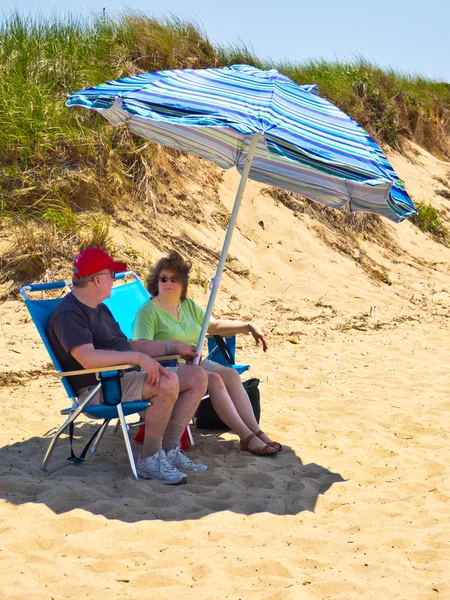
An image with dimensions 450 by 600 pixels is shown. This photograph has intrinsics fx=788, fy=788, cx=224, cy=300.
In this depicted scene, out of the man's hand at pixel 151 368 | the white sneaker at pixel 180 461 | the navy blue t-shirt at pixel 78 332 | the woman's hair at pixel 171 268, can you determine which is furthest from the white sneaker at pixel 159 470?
the woman's hair at pixel 171 268

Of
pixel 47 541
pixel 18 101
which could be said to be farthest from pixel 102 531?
pixel 18 101

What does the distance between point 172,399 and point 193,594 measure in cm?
135

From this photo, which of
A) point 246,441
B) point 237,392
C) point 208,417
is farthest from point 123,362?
point 208,417

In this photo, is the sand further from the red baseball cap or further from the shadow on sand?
the red baseball cap

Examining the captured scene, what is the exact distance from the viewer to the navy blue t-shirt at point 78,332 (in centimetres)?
406

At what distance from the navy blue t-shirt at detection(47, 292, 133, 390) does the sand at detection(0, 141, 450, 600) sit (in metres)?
0.59

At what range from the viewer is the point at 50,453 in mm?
4238

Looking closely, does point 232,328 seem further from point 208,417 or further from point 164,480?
point 164,480

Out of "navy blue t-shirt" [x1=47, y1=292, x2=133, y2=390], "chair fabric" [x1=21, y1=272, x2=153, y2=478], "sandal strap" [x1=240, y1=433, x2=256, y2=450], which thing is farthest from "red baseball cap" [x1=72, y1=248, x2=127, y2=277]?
"sandal strap" [x1=240, y1=433, x2=256, y2=450]

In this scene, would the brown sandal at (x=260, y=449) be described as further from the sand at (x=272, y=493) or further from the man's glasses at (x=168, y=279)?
the man's glasses at (x=168, y=279)

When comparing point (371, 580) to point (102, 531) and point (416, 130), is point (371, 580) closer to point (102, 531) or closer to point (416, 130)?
point (102, 531)

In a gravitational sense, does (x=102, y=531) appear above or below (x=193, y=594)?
below

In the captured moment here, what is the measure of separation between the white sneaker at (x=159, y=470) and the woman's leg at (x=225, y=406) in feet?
1.75

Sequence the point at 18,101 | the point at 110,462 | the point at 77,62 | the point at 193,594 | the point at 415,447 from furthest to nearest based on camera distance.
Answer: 1. the point at 77,62
2. the point at 18,101
3. the point at 415,447
4. the point at 110,462
5. the point at 193,594
